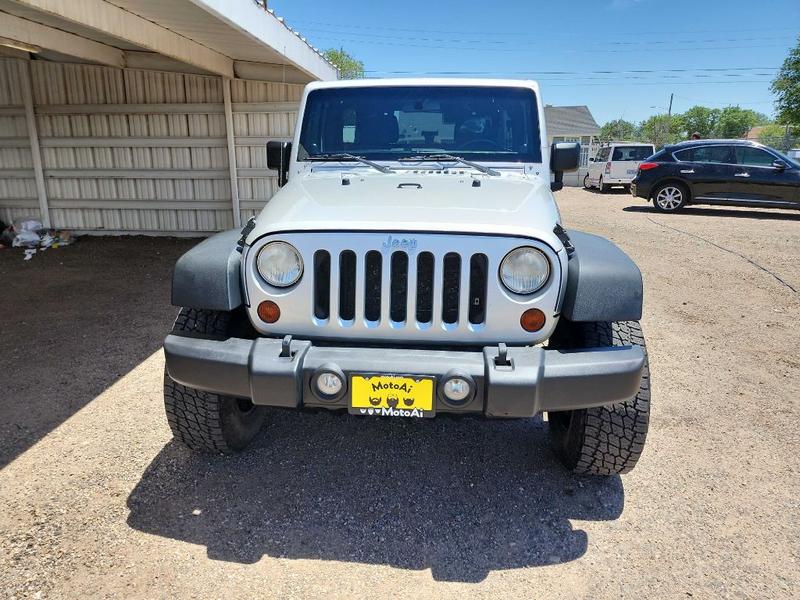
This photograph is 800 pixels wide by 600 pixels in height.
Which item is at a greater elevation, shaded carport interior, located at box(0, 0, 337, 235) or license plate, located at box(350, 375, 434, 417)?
shaded carport interior, located at box(0, 0, 337, 235)

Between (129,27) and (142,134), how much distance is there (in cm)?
350

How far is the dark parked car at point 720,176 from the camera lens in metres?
12.3

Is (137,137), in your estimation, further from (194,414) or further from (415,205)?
(415,205)

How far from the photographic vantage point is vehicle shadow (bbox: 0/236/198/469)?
12.1 feet

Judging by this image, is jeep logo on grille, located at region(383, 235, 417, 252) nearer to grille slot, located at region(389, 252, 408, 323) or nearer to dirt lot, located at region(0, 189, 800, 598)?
grille slot, located at region(389, 252, 408, 323)

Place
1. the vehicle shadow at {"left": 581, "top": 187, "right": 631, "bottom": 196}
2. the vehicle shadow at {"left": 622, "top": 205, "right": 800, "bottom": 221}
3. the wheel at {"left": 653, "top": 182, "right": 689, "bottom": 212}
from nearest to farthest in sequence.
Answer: the vehicle shadow at {"left": 622, "top": 205, "right": 800, "bottom": 221} → the wheel at {"left": 653, "top": 182, "right": 689, "bottom": 212} → the vehicle shadow at {"left": 581, "top": 187, "right": 631, "bottom": 196}

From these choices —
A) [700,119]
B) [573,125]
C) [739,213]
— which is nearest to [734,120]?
[700,119]

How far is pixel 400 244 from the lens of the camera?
2355 mm

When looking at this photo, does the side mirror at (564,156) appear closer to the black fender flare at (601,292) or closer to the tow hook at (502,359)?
the black fender flare at (601,292)

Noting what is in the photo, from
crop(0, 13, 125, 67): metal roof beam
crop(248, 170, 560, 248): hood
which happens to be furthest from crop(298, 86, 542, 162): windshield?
crop(0, 13, 125, 67): metal roof beam

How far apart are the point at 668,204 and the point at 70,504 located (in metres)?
13.7

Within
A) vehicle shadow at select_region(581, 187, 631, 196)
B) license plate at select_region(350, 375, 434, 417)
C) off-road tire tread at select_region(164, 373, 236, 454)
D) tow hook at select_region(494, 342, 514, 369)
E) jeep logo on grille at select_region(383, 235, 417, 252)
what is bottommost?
vehicle shadow at select_region(581, 187, 631, 196)

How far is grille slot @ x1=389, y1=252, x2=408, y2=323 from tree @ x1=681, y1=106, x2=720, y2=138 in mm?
88494

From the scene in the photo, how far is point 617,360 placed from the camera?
2.31 m
